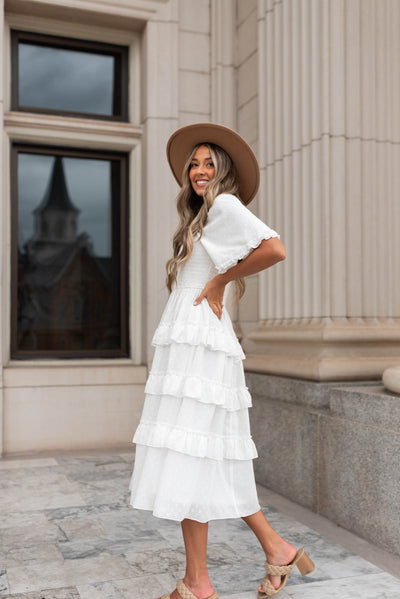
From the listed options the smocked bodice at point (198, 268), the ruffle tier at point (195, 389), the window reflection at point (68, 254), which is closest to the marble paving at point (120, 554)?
the ruffle tier at point (195, 389)

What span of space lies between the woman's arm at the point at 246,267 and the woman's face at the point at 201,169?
0.40m

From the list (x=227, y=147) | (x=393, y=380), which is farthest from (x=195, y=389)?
(x=393, y=380)

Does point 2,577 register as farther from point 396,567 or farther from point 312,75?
point 312,75

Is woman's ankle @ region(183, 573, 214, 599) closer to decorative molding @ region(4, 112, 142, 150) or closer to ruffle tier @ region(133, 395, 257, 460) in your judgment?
ruffle tier @ region(133, 395, 257, 460)

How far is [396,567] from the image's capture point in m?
3.01

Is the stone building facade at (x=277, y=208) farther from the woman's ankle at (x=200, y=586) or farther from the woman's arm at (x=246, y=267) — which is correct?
the woman's arm at (x=246, y=267)

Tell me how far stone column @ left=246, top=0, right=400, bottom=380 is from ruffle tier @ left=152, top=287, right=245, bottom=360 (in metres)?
1.64

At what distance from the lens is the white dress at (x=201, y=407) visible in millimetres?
2398

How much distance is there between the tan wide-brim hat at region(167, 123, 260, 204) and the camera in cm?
263

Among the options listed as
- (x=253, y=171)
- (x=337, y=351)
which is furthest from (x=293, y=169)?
(x=253, y=171)

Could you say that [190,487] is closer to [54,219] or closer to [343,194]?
[343,194]

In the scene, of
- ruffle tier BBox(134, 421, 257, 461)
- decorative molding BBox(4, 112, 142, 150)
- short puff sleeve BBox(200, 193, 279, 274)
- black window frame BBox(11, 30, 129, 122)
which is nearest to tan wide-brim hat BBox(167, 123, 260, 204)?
short puff sleeve BBox(200, 193, 279, 274)

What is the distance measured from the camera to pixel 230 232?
2.50 m

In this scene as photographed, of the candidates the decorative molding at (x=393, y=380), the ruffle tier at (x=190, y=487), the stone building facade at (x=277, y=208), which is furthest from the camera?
the stone building facade at (x=277, y=208)
